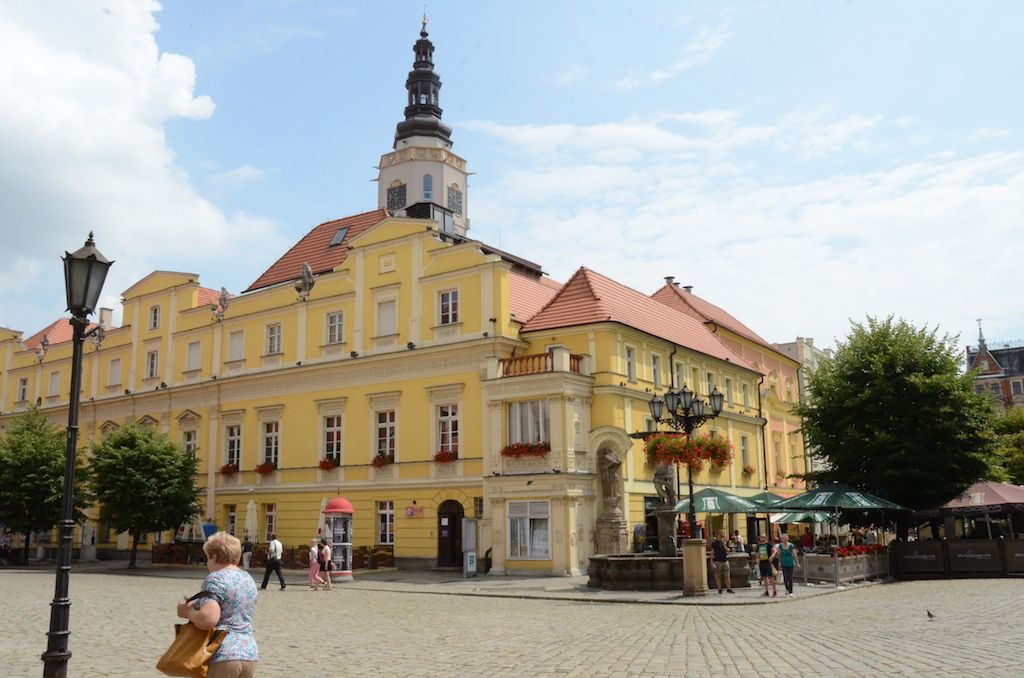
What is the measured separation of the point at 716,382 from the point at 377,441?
55.8ft

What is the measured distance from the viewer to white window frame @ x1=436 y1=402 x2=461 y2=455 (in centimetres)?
3462

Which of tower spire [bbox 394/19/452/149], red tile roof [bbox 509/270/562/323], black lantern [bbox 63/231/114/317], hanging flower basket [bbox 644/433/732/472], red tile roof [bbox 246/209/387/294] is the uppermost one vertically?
tower spire [bbox 394/19/452/149]

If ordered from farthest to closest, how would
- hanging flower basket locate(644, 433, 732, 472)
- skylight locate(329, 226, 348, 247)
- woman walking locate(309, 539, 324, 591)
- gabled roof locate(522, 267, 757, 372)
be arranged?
skylight locate(329, 226, 348, 247), gabled roof locate(522, 267, 757, 372), woman walking locate(309, 539, 324, 591), hanging flower basket locate(644, 433, 732, 472)

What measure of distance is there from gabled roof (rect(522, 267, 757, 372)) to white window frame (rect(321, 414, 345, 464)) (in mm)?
9117

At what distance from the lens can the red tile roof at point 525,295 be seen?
121ft

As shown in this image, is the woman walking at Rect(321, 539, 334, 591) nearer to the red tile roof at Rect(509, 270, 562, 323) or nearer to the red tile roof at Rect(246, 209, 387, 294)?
the red tile roof at Rect(509, 270, 562, 323)

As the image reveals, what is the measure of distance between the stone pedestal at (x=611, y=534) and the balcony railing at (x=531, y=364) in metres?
5.38

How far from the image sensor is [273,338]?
41.2 m

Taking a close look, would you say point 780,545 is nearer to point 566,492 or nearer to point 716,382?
point 566,492

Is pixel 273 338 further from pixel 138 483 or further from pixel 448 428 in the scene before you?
pixel 448 428

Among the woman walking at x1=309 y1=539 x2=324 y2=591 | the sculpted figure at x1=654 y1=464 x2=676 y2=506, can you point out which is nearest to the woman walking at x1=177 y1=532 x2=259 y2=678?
the sculpted figure at x1=654 y1=464 x2=676 y2=506

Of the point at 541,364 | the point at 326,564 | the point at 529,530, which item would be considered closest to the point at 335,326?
the point at 541,364

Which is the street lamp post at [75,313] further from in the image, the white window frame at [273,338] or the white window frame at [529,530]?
the white window frame at [273,338]

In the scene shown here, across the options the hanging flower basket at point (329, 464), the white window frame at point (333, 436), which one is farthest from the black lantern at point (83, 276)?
the white window frame at point (333, 436)
